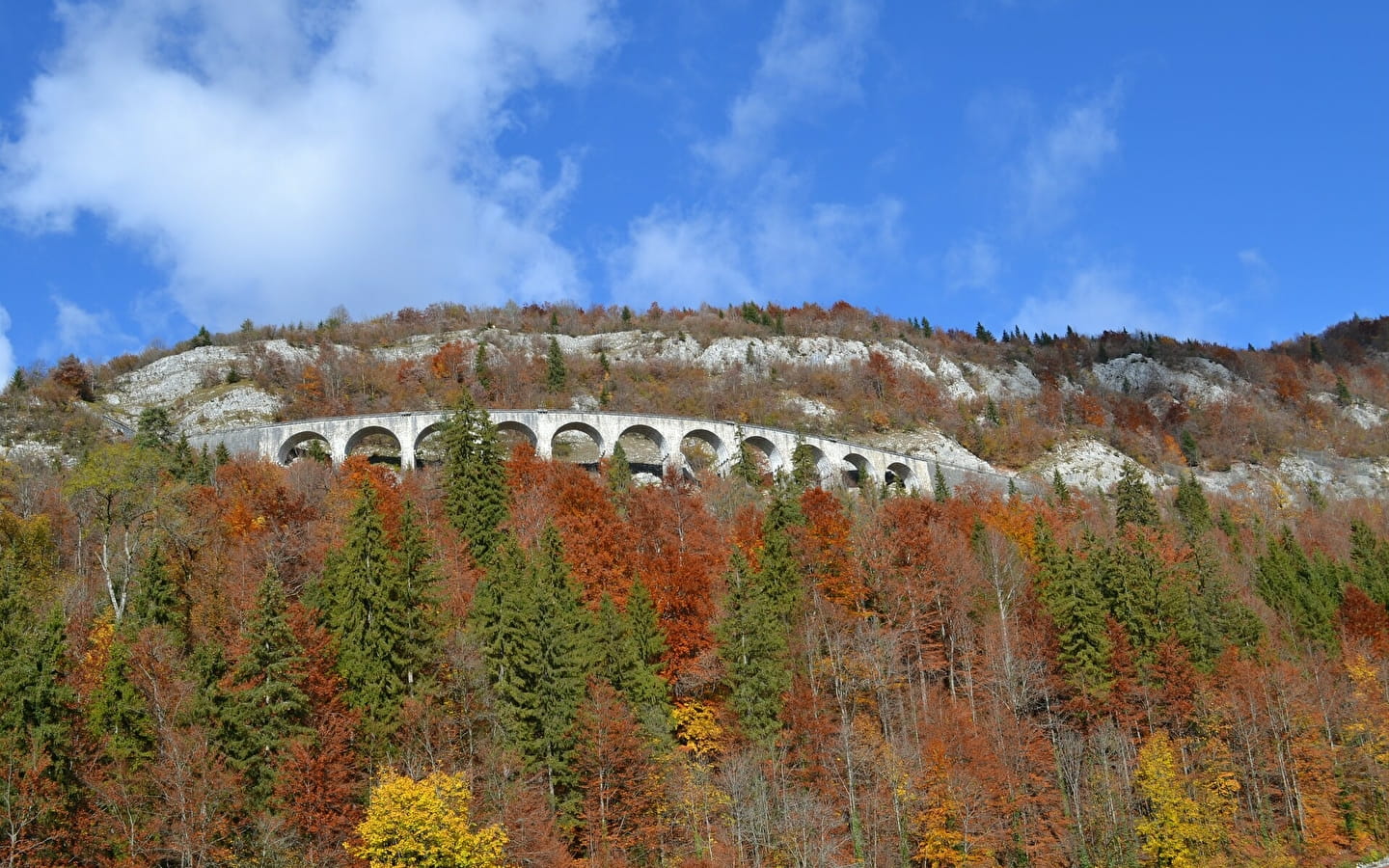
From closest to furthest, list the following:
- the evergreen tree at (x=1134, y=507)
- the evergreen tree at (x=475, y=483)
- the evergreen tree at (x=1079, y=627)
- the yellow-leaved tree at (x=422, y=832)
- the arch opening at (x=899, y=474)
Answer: the yellow-leaved tree at (x=422, y=832) < the evergreen tree at (x=1079, y=627) < the evergreen tree at (x=475, y=483) < the evergreen tree at (x=1134, y=507) < the arch opening at (x=899, y=474)

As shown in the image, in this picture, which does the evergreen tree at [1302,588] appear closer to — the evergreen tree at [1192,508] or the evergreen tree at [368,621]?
the evergreen tree at [1192,508]

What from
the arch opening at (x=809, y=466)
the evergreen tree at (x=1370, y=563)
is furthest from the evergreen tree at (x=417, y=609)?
the evergreen tree at (x=1370, y=563)

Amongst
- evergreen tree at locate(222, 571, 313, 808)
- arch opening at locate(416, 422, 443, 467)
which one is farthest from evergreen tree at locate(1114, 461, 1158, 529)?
evergreen tree at locate(222, 571, 313, 808)

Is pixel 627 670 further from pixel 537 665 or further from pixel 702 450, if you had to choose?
pixel 702 450

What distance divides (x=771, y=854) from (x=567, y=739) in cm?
767

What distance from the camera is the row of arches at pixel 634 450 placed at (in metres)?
83.1

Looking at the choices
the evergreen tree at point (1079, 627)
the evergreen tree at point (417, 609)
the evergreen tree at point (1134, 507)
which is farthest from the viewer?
the evergreen tree at point (1134, 507)

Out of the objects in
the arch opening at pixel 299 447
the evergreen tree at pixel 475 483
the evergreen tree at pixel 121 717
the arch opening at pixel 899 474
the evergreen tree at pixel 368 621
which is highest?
the arch opening at pixel 299 447

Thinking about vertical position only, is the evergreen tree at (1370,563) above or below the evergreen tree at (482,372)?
below

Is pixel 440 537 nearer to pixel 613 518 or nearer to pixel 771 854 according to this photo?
pixel 613 518

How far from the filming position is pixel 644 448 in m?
96.2

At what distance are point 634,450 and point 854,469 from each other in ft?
65.3

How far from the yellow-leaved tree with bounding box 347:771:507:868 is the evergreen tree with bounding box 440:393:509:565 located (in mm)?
20465

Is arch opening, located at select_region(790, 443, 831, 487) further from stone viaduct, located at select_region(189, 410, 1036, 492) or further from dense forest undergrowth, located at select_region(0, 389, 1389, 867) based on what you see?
dense forest undergrowth, located at select_region(0, 389, 1389, 867)
